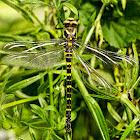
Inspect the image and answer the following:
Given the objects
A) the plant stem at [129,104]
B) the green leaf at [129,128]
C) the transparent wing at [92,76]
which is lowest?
the green leaf at [129,128]

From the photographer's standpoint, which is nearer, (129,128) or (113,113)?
(129,128)

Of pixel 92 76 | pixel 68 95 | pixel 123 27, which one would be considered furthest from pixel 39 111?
pixel 123 27

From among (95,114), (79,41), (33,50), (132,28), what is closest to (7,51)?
(33,50)

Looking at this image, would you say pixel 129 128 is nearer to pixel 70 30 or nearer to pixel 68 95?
pixel 68 95

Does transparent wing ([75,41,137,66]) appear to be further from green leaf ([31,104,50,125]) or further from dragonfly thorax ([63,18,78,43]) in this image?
green leaf ([31,104,50,125])

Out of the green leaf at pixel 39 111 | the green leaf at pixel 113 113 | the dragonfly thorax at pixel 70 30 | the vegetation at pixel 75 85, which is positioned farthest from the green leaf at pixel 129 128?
the dragonfly thorax at pixel 70 30

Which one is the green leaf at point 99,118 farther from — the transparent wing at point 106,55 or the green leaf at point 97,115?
the transparent wing at point 106,55
